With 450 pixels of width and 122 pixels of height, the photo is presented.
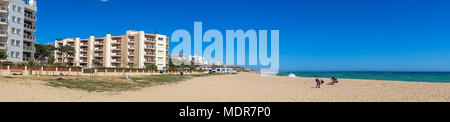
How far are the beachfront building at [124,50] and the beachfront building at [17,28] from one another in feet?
62.5

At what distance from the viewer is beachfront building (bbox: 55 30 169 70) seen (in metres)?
62.3

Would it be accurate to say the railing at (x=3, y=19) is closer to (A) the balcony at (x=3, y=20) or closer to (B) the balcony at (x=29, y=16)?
(A) the balcony at (x=3, y=20)

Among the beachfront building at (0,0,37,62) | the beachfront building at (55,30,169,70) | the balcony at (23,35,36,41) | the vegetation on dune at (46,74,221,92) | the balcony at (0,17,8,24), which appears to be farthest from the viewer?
the beachfront building at (55,30,169,70)

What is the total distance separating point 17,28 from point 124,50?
24.8 m

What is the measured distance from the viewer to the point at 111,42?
64062 mm

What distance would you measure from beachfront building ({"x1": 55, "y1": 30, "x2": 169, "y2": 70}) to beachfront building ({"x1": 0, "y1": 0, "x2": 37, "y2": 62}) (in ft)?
62.5

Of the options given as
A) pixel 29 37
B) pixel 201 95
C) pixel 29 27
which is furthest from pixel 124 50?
pixel 201 95

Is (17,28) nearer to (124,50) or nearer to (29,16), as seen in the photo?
(29,16)

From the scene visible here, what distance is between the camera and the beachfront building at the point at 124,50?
2452 inches

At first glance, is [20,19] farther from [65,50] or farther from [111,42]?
[111,42]

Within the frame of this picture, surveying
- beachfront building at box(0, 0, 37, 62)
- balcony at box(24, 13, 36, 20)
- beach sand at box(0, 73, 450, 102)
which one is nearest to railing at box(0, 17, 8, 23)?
beachfront building at box(0, 0, 37, 62)

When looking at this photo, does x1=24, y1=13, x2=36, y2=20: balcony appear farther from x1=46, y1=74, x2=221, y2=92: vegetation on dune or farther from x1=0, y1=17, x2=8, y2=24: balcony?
x1=46, y1=74, x2=221, y2=92: vegetation on dune
